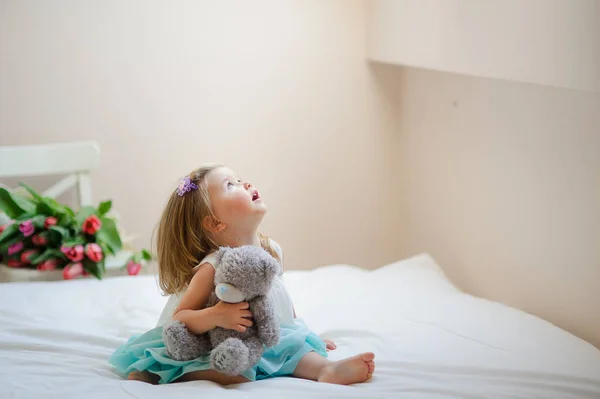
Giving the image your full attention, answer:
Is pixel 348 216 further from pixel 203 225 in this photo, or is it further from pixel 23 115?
pixel 203 225

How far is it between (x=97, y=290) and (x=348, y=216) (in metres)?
1.17

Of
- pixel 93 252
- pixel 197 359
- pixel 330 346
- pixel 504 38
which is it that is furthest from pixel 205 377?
pixel 504 38

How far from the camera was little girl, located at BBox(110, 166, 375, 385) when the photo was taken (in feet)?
5.82

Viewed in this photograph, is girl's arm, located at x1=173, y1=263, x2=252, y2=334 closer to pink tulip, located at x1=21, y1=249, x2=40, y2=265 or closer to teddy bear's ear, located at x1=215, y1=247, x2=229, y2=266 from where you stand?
teddy bear's ear, located at x1=215, y1=247, x2=229, y2=266

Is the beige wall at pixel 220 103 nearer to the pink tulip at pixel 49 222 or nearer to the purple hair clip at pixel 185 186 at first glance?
the pink tulip at pixel 49 222

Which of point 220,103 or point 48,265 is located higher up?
point 220,103

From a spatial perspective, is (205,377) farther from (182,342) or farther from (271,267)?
(271,267)

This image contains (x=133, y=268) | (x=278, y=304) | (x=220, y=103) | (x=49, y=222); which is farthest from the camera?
(x=220, y=103)

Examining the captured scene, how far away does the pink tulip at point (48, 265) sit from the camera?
2643 mm

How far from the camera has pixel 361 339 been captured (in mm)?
2076

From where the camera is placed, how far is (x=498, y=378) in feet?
5.74

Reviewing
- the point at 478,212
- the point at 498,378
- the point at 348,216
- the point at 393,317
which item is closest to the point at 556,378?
the point at 498,378

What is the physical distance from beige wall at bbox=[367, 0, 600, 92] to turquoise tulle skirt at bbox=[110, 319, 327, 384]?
79cm

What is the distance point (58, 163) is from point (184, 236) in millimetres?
1161
